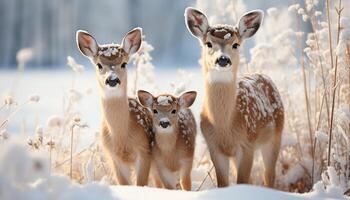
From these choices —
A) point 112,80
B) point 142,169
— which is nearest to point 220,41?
point 112,80

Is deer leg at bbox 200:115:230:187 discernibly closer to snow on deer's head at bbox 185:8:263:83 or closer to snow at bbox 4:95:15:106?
snow on deer's head at bbox 185:8:263:83

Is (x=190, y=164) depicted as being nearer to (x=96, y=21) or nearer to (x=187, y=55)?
(x=187, y=55)

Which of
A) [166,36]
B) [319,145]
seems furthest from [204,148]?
[166,36]

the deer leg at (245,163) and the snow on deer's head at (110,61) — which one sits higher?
the snow on deer's head at (110,61)

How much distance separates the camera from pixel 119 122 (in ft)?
18.4

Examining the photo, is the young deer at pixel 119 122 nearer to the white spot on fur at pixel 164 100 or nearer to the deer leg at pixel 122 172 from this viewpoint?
the deer leg at pixel 122 172

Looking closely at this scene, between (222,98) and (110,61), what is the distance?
0.94 m

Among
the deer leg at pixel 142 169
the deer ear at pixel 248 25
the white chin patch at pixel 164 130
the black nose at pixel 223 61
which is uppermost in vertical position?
the deer ear at pixel 248 25

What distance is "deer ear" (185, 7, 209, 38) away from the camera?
574 centimetres

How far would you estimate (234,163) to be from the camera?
587cm

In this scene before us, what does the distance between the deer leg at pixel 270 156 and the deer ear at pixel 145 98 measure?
1100 millimetres

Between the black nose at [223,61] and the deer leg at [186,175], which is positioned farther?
the deer leg at [186,175]

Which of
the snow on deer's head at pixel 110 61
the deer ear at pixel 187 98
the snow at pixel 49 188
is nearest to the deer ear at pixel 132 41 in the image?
the snow on deer's head at pixel 110 61

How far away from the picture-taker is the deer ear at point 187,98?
5898 mm
